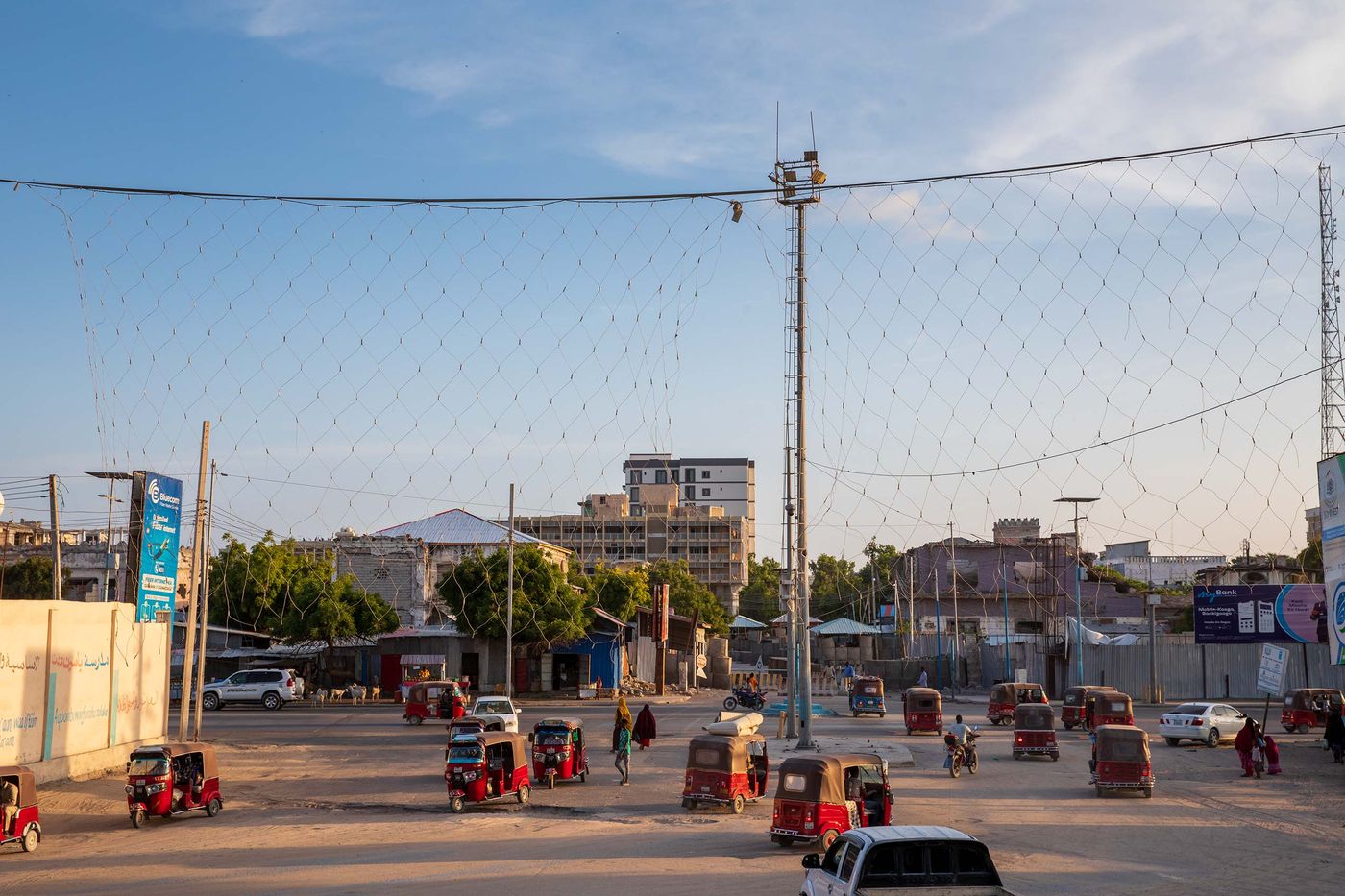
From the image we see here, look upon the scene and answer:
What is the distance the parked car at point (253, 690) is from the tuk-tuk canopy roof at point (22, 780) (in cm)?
3750

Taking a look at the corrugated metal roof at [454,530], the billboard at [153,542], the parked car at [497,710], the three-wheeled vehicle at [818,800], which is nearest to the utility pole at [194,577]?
the billboard at [153,542]

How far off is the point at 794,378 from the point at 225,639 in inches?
1841

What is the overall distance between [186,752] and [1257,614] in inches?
1897

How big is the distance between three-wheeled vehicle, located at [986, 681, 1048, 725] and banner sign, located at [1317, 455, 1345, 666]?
14688 mm

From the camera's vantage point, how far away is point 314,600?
190ft

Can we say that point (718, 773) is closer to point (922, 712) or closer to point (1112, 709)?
point (1112, 709)

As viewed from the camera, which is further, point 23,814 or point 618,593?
point 618,593

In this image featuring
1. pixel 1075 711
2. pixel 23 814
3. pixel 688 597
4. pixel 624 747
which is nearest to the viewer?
pixel 23 814

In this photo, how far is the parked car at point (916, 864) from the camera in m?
10.9

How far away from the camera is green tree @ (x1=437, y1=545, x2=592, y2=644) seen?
5647cm

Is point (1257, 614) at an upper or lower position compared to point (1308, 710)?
upper

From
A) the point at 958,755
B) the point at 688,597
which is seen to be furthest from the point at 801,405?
the point at 688,597

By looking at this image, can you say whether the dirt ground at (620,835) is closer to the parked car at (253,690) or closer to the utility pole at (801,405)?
the utility pole at (801,405)

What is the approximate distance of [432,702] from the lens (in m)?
44.5
